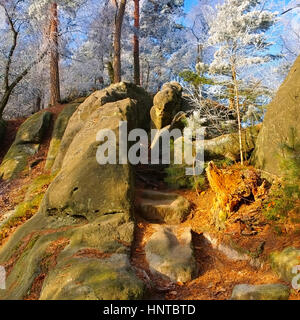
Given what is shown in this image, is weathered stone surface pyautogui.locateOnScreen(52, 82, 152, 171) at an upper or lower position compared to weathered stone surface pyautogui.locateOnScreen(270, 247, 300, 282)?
upper

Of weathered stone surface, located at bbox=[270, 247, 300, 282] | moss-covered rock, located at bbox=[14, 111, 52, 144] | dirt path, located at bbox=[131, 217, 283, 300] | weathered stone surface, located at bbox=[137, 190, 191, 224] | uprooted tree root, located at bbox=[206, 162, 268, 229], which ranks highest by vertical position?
moss-covered rock, located at bbox=[14, 111, 52, 144]

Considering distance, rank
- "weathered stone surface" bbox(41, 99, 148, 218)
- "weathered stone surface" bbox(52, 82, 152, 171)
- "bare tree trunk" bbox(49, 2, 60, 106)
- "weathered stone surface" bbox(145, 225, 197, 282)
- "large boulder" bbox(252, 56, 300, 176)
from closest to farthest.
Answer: "weathered stone surface" bbox(145, 225, 197, 282), "weathered stone surface" bbox(41, 99, 148, 218), "large boulder" bbox(252, 56, 300, 176), "weathered stone surface" bbox(52, 82, 152, 171), "bare tree trunk" bbox(49, 2, 60, 106)

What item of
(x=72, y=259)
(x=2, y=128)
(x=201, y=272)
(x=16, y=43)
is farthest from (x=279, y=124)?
(x=16, y=43)

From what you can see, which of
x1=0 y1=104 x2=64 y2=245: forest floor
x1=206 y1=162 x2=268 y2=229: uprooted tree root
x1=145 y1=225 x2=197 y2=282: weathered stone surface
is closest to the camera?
x1=145 y1=225 x2=197 y2=282: weathered stone surface

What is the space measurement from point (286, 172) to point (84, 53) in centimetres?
1967

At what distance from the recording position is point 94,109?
9.57 meters

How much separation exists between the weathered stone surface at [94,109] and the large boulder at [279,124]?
11.5 ft

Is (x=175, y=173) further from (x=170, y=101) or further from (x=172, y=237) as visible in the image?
(x=170, y=101)

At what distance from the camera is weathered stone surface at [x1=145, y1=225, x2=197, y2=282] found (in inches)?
175

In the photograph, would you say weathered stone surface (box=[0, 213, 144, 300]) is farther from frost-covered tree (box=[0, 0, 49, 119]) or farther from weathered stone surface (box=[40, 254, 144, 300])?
frost-covered tree (box=[0, 0, 49, 119])

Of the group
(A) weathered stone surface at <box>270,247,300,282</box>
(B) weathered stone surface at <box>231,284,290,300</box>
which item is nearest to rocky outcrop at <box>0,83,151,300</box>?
(B) weathered stone surface at <box>231,284,290,300</box>

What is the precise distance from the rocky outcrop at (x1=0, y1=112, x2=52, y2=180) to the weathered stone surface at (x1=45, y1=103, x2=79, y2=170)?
2.29 ft

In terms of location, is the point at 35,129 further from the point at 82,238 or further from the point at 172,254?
the point at 172,254

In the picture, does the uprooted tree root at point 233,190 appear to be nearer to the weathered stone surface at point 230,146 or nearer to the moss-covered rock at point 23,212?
the weathered stone surface at point 230,146
